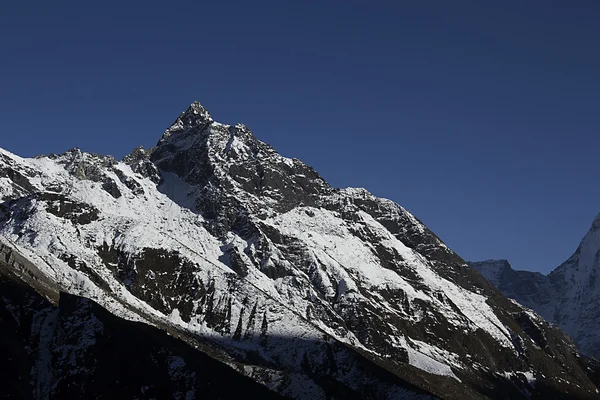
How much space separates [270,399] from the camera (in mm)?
195500

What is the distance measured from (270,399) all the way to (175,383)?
2432cm

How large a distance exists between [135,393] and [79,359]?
20.9m

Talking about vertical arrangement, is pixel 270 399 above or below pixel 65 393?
above

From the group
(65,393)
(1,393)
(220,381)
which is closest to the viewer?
(1,393)

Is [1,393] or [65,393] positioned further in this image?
[65,393]

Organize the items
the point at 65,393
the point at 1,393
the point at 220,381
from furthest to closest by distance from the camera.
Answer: the point at 220,381 < the point at 65,393 < the point at 1,393

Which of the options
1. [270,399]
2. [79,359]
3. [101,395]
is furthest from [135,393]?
[270,399]

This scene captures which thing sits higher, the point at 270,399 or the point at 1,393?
the point at 270,399

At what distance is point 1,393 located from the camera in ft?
569

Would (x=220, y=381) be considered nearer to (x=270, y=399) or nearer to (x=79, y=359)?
(x=270, y=399)

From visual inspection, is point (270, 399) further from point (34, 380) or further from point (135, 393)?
point (34, 380)

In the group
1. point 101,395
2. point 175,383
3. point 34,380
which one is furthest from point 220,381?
point 34,380

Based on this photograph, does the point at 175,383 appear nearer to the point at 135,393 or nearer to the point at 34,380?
the point at 135,393

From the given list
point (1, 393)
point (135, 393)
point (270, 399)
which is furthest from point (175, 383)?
point (1, 393)
